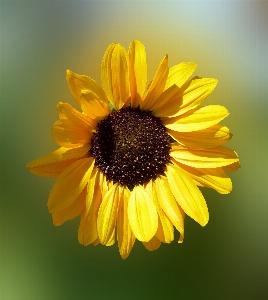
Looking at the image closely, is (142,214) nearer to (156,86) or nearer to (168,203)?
(168,203)

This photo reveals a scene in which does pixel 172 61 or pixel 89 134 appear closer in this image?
pixel 89 134

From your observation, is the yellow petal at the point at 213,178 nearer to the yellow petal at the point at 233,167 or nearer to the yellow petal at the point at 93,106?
the yellow petal at the point at 233,167

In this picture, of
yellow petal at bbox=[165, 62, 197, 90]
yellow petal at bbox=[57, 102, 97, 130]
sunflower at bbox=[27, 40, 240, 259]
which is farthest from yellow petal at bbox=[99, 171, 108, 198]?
yellow petal at bbox=[165, 62, 197, 90]

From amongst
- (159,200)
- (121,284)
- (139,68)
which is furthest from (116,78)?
(121,284)

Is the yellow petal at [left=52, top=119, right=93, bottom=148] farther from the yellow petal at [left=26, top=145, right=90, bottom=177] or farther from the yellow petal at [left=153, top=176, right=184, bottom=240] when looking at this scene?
the yellow petal at [left=153, top=176, right=184, bottom=240]

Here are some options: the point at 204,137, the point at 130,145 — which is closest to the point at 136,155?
the point at 130,145

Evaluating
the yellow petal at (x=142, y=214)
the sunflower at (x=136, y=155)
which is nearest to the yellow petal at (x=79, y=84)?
the sunflower at (x=136, y=155)

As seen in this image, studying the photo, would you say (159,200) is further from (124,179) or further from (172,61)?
(172,61)
